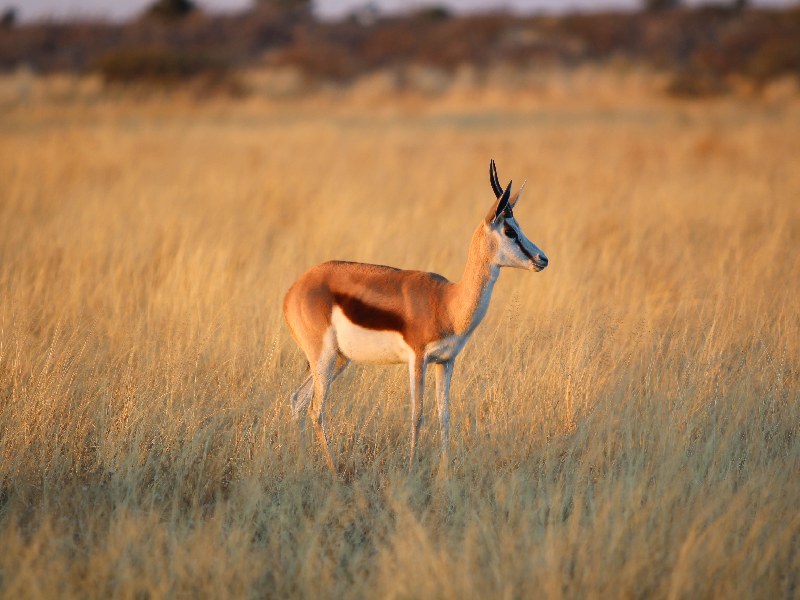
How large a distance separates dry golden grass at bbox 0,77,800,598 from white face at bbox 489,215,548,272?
3.12 ft

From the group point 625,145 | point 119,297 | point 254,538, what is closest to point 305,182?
point 119,297

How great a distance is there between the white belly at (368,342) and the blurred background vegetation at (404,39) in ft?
98.0

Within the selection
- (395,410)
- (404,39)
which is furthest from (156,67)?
(395,410)

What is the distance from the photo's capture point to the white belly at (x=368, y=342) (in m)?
4.40

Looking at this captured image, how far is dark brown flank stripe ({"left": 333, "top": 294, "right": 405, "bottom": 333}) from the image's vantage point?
4.38m

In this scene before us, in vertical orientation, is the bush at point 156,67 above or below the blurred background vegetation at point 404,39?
below

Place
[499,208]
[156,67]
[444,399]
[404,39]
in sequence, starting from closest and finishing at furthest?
[499,208] < [444,399] < [156,67] < [404,39]

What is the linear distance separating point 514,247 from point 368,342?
3.01 ft

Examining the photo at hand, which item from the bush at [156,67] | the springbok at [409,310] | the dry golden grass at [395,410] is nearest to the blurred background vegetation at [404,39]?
the bush at [156,67]

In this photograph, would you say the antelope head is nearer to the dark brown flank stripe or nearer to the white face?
the white face

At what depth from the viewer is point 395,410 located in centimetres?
510

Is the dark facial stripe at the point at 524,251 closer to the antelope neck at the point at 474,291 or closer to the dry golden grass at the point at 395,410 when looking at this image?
the antelope neck at the point at 474,291

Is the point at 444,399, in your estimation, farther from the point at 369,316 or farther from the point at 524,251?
the point at 524,251

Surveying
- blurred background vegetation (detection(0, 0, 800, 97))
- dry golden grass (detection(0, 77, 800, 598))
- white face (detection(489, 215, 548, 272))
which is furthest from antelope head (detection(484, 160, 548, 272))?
blurred background vegetation (detection(0, 0, 800, 97))
